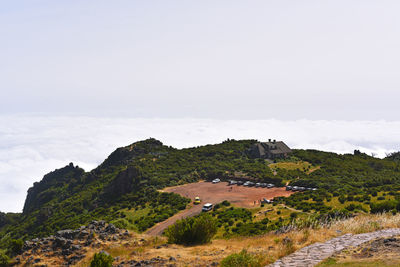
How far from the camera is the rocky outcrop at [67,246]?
69.4ft

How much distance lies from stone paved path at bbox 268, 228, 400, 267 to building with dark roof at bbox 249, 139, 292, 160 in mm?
93905

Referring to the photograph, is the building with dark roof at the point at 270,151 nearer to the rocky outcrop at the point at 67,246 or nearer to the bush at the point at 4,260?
the rocky outcrop at the point at 67,246

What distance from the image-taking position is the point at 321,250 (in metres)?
13.9

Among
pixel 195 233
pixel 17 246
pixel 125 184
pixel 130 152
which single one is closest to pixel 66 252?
pixel 17 246

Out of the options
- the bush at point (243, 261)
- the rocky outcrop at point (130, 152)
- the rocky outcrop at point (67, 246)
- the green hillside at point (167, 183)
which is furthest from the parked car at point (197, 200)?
the rocky outcrop at point (130, 152)

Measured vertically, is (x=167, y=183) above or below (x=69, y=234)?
below

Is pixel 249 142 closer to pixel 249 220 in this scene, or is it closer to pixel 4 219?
pixel 249 220

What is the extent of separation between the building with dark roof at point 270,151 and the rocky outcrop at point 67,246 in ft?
296

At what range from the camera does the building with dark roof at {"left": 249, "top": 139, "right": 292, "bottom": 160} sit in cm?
10900

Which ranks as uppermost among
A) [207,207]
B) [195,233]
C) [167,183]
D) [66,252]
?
[195,233]

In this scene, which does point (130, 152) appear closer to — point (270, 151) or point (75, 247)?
point (270, 151)

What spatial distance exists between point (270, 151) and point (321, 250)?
98656 mm

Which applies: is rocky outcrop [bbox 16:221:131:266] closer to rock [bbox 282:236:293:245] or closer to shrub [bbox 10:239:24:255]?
shrub [bbox 10:239:24:255]

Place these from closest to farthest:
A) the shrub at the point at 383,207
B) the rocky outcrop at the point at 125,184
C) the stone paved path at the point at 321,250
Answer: the stone paved path at the point at 321,250 → the shrub at the point at 383,207 → the rocky outcrop at the point at 125,184
